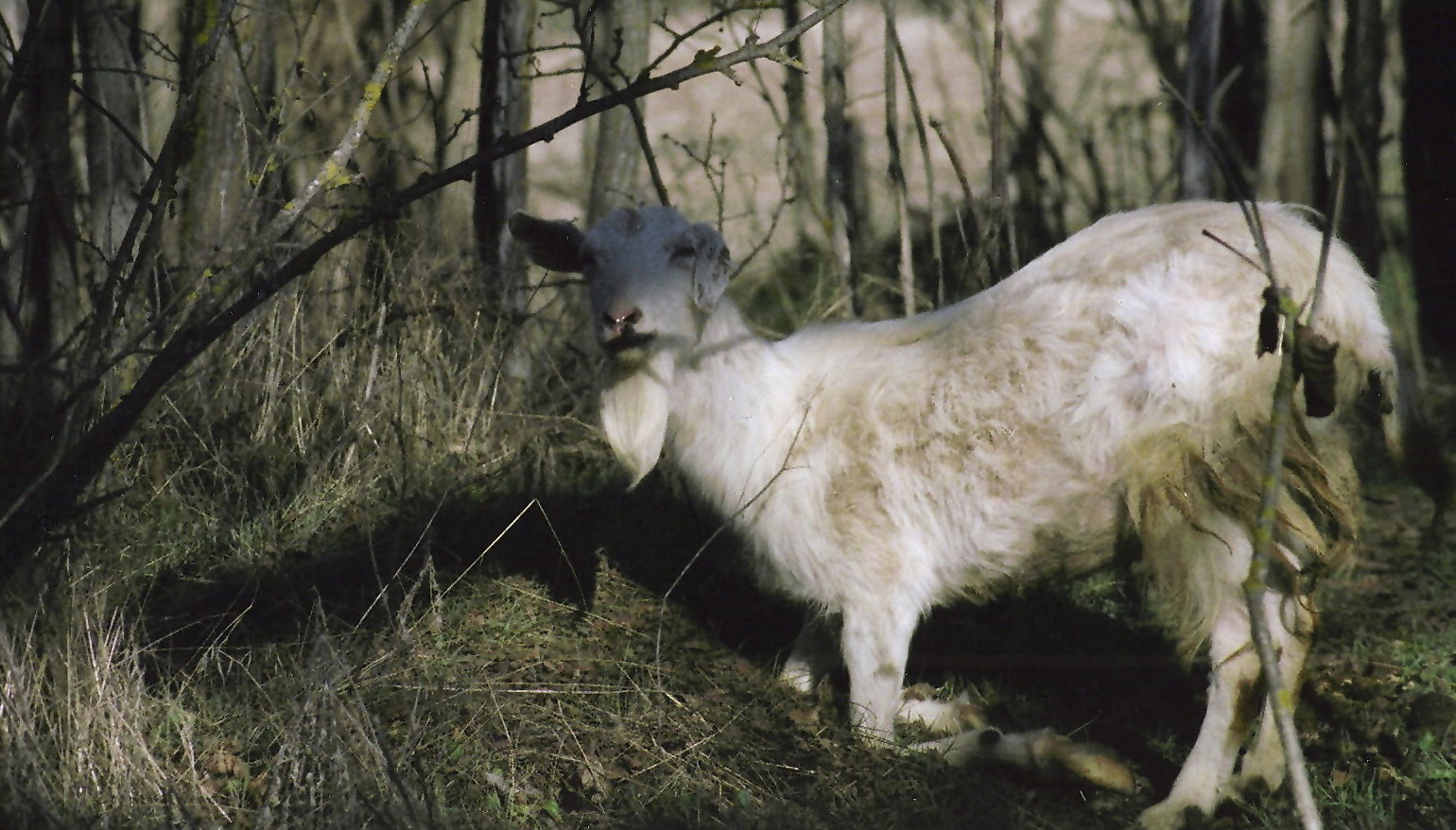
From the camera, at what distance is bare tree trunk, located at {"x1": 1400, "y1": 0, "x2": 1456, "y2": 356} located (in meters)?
8.21

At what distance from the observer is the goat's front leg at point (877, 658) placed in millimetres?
4465

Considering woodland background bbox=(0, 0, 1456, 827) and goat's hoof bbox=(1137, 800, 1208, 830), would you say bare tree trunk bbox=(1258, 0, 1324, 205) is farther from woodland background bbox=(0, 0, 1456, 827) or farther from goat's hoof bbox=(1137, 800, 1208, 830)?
goat's hoof bbox=(1137, 800, 1208, 830)

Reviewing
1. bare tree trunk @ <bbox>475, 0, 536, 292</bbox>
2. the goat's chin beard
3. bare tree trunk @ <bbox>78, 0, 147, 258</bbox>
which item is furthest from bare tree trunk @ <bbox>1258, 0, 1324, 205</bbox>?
bare tree trunk @ <bbox>78, 0, 147, 258</bbox>

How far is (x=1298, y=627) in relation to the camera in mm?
4148

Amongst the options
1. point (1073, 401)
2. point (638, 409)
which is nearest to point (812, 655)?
point (638, 409)

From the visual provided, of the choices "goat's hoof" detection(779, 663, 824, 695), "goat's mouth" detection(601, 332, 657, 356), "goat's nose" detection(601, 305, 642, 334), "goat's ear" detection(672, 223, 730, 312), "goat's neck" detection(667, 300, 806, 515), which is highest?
"goat's ear" detection(672, 223, 730, 312)

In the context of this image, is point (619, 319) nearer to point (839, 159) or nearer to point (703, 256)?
point (703, 256)

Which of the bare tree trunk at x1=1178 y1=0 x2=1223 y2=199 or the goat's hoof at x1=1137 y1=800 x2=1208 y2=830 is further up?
the bare tree trunk at x1=1178 y1=0 x2=1223 y2=199

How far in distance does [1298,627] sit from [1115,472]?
0.67 meters

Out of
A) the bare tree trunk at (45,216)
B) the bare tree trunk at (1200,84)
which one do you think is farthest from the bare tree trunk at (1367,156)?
the bare tree trunk at (45,216)

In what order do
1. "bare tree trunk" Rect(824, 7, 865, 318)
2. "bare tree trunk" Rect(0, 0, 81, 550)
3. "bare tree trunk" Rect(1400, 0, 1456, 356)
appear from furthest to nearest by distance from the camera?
"bare tree trunk" Rect(1400, 0, 1456, 356) → "bare tree trunk" Rect(824, 7, 865, 318) → "bare tree trunk" Rect(0, 0, 81, 550)

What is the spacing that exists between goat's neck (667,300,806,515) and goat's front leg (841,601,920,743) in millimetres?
516

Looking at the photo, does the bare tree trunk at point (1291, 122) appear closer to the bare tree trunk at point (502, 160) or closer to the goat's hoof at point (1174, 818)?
the bare tree trunk at point (502, 160)

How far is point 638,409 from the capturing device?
4.52m
